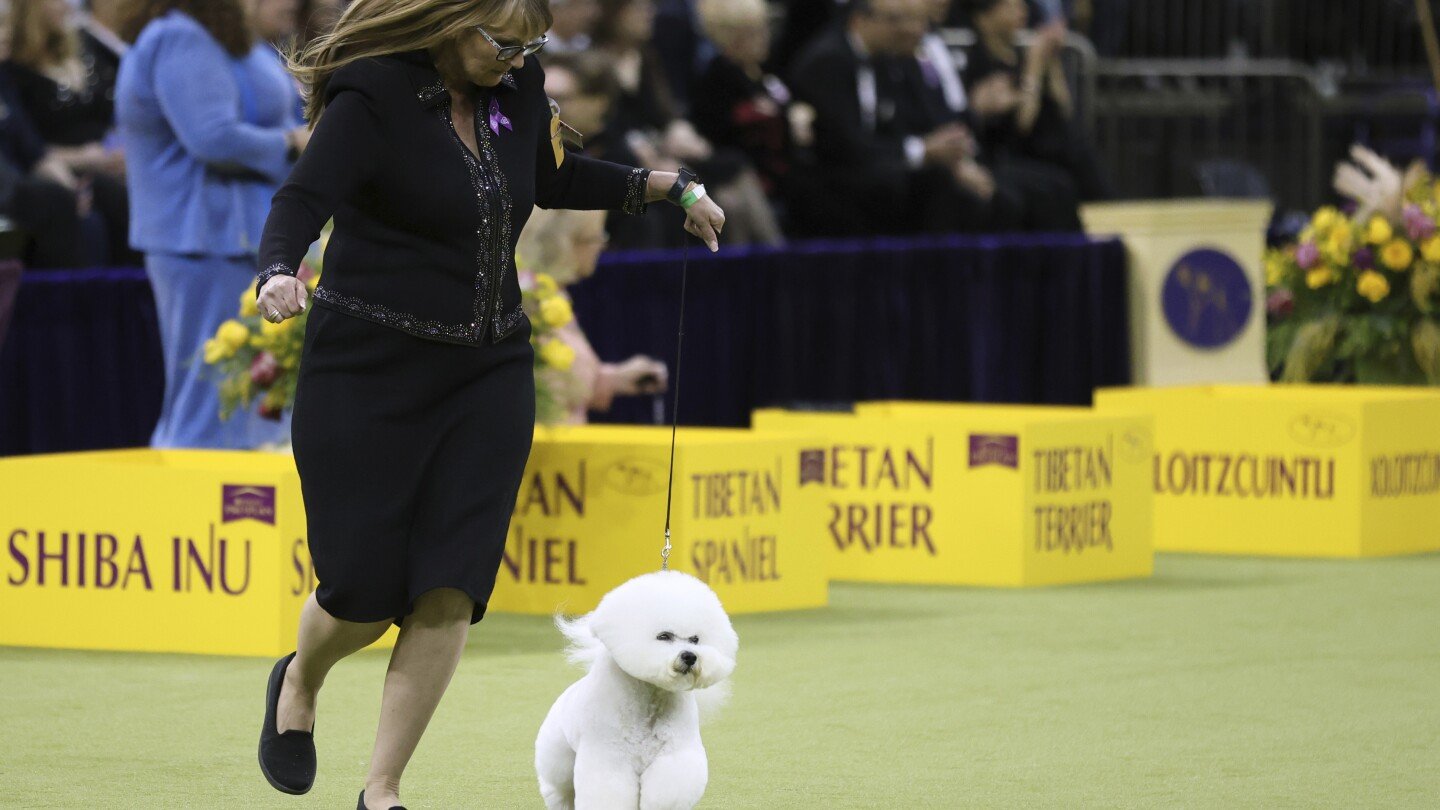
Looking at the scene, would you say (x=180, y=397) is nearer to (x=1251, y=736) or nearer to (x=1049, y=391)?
(x=1251, y=736)

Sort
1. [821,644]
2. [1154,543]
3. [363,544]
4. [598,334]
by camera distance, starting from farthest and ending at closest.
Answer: [598,334], [1154,543], [821,644], [363,544]

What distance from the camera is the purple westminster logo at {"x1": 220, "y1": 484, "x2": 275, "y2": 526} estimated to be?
586cm

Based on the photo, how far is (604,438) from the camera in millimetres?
6773

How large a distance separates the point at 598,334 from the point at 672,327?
0.28 m

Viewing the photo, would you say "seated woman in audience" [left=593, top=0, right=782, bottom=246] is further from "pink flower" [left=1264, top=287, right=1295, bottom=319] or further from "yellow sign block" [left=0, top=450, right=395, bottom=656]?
"yellow sign block" [left=0, top=450, right=395, bottom=656]

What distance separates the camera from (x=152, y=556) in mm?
5992

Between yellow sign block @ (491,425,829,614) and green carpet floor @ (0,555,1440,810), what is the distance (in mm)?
141

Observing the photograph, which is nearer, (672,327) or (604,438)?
(604,438)

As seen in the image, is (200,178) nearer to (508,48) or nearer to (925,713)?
(925,713)

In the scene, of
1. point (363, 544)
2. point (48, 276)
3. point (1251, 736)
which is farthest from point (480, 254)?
point (48, 276)

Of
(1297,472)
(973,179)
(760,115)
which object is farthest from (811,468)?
(973,179)

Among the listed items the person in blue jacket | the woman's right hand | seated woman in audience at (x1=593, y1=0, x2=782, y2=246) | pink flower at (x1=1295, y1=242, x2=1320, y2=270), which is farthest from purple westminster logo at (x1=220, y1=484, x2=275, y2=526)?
pink flower at (x1=1295, y1=242, x2=1320, y2=270)

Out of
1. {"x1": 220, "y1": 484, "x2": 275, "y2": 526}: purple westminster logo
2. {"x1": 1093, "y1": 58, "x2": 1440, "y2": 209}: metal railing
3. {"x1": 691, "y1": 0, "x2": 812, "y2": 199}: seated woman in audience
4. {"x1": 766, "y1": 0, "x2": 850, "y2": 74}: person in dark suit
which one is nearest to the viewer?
{"x1": 220, "y1": 484, "x2": 275, "y2": 526}: purple westminster logo

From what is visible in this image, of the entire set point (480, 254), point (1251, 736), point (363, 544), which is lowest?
point (1251, 736)
